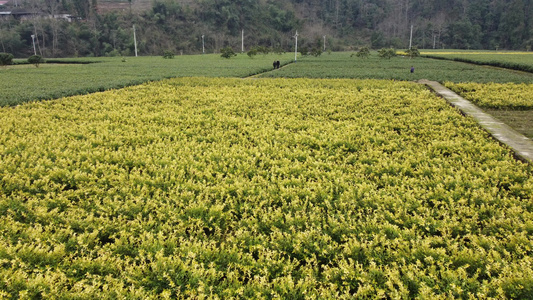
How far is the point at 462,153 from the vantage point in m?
7.34

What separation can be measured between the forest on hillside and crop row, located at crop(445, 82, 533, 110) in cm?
7003

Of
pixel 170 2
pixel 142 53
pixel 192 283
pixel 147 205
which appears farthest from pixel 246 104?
pixel 170 2

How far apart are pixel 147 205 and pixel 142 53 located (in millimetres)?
95255

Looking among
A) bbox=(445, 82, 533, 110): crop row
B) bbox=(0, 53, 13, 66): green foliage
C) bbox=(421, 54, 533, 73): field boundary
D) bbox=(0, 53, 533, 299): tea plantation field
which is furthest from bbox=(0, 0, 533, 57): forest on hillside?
bbox=(0, 53, 533, 299): tea plantation field

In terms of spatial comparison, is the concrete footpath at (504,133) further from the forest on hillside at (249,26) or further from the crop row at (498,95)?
the forest on hillside at (249,26)

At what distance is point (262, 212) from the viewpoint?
15.5 ft

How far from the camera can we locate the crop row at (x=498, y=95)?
14266mm

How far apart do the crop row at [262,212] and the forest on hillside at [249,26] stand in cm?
7556

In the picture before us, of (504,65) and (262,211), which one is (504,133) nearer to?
(262,211)

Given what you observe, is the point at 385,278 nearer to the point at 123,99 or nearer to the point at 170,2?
the point at 123,99

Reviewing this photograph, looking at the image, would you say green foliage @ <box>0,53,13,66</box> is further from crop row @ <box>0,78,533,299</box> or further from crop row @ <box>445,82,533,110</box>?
crop row @ <box>445,82,533,110</box>

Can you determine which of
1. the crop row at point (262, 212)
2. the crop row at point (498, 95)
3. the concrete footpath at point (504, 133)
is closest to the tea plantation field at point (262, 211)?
the crop row at point (262, 212)

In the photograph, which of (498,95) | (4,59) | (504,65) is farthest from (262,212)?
(4,59)

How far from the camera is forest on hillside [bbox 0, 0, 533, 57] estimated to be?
83.4m
